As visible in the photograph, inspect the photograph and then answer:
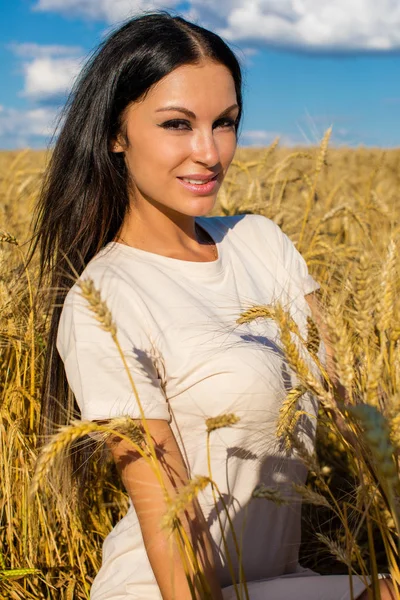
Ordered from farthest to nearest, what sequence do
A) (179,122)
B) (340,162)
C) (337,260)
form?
1. (340,162)
2. (337,260)
3. (179,122)

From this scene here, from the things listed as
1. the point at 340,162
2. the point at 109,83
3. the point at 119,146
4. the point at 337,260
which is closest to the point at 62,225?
the point at 119,146

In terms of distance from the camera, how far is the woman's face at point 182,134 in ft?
4.58

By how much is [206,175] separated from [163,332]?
1.22ft

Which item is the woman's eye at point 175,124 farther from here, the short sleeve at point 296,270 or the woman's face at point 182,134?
the short sleeve at point 296,270

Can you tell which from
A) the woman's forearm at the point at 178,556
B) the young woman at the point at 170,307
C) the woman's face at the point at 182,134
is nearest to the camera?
the woman's forearm at the point at 178,556

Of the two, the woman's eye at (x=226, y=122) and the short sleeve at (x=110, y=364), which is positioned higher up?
the woman's eye at (x=226, y=122)

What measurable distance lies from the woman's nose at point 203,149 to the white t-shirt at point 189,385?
9.3 inches

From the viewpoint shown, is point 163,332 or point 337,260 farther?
point 337,260

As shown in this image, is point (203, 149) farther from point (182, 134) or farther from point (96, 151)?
point (96, 151)

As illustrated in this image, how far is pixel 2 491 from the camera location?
5.36ft

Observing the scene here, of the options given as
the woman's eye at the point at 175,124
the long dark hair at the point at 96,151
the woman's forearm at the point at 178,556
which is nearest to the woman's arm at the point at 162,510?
the woman's forearm at the point at 178,556

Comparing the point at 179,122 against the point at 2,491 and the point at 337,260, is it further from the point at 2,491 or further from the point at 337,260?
the point at 337,260

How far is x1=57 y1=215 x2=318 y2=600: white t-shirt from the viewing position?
1.20 meters

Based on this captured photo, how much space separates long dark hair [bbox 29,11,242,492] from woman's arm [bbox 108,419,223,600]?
314 mm
